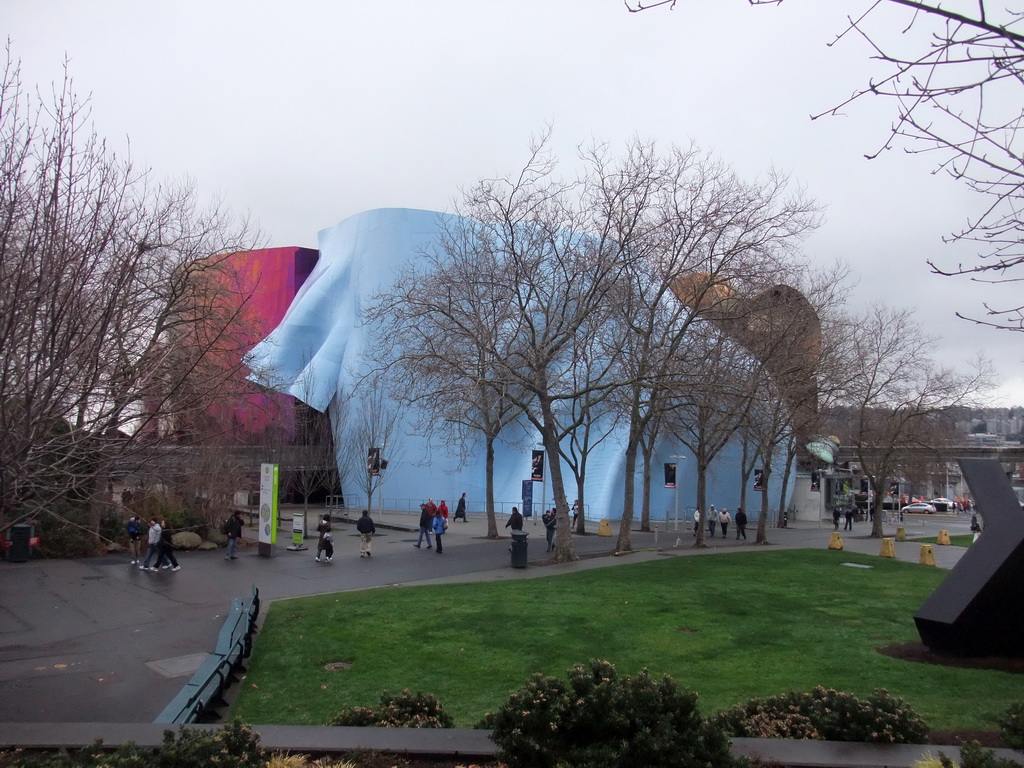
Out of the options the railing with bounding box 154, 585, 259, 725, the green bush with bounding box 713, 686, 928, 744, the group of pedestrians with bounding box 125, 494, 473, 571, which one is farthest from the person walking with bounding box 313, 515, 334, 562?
the green bush with bounding box 713, 686, 928, 744

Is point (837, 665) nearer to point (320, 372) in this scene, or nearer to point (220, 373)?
point (220, 373)

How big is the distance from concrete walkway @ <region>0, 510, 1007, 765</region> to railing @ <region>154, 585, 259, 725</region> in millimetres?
570

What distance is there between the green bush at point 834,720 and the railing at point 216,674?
16.6 ft

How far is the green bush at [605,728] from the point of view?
5.21 metres

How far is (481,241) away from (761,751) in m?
15.9

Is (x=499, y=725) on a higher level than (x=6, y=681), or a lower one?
Answer: higher

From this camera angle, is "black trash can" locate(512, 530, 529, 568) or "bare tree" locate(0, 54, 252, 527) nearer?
"bare tree" locate(0, 54, 252, 527)

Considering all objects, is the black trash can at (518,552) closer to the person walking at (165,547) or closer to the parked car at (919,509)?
the person walking at (165,547)

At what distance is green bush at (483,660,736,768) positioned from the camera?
17.1 feet

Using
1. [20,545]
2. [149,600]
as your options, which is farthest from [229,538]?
[149,600]

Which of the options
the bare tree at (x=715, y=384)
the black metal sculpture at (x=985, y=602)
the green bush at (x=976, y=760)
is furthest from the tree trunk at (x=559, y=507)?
the green bush at (x=976, y=760)

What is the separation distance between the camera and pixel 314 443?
143 ft

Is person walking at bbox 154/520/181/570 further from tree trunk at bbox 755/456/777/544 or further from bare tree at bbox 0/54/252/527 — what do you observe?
tree trunk at bbox 755/456/777/544

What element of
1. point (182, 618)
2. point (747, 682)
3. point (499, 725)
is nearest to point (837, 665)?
point (747, 682)
